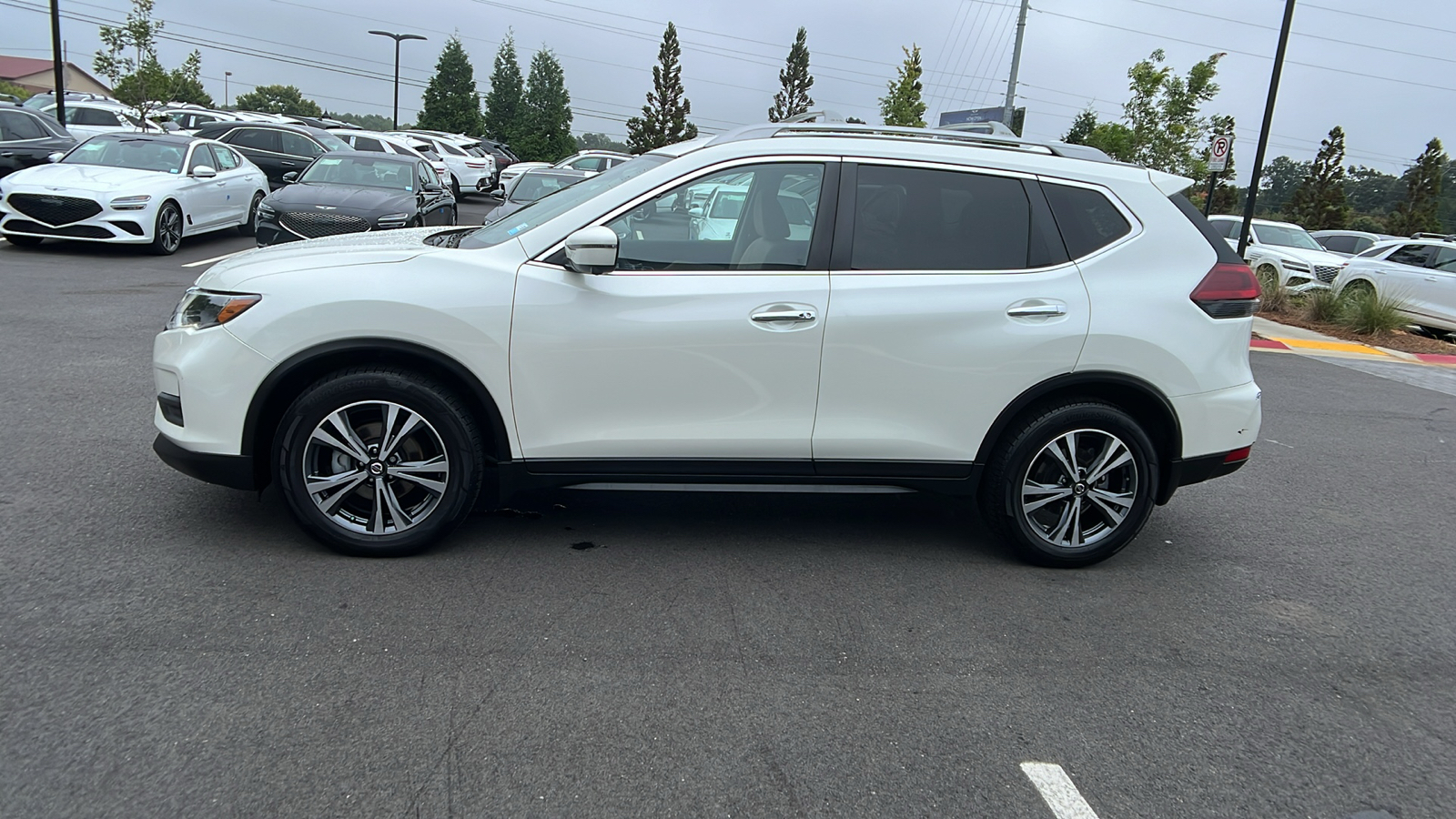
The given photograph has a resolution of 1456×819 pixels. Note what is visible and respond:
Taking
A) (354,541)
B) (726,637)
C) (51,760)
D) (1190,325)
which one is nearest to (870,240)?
(1190,325)

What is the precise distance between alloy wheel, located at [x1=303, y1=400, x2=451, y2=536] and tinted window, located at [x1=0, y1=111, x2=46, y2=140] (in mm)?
16668

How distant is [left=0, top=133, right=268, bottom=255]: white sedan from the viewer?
12281 mm

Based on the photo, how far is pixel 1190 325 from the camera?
14.2ft

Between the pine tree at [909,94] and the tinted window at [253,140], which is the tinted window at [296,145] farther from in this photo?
the pine tree at [909,94]

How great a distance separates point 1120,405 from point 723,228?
1.95 meters

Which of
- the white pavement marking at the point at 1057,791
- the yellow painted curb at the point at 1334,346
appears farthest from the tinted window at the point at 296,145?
the white pavement marking at the point at 1057,791

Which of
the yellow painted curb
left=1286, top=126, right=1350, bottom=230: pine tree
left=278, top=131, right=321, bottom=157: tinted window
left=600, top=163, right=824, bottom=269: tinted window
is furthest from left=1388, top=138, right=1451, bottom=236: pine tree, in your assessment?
left=600, top=163, right=824, bottom=269: tinted window

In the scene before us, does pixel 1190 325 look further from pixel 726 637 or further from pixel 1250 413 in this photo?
pixel 726 637

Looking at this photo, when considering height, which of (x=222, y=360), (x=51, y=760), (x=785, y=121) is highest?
(x=785, y=121)

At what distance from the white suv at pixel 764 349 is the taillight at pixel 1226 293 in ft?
0.05

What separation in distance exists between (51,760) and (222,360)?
1.69m

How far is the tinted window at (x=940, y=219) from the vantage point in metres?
4.22

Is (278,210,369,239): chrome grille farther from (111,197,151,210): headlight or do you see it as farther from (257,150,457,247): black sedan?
(111,197,151,210): headlight

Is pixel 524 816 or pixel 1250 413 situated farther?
pixel 1250 413
